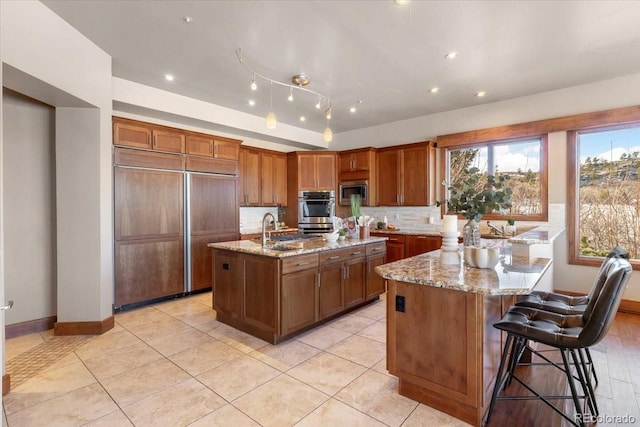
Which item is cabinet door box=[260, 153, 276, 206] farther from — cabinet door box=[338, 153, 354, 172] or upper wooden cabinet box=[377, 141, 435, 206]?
upper wooden cabinet box=[377, 141, 435, 206]

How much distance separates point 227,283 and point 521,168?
14.2ft

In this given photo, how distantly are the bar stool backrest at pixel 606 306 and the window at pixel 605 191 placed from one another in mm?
3148

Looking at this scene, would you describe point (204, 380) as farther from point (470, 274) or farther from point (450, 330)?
point (470, 274)

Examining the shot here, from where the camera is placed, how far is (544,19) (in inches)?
99.4

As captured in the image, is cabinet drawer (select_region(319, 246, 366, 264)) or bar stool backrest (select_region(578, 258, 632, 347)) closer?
bar stool backrest (select_region(578, 258, 632, 347))

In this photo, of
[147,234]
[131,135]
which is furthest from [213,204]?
[131,135]

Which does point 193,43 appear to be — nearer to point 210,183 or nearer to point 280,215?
point 210,183

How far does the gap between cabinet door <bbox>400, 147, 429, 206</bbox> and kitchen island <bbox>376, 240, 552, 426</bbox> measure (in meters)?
3.07

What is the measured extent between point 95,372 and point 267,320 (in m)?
1.34

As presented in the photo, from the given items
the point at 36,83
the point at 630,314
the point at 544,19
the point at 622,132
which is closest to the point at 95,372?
the point at 36,83

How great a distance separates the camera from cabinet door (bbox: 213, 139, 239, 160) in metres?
4.53

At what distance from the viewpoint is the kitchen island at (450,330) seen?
5.62 feet

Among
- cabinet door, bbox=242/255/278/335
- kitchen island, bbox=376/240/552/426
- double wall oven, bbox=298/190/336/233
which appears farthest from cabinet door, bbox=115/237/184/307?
kitchen island, bbox=376/240/552/426

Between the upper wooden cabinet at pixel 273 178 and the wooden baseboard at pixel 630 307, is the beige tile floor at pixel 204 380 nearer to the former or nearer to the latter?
the upper wooden cabinet at pixel 273 178
